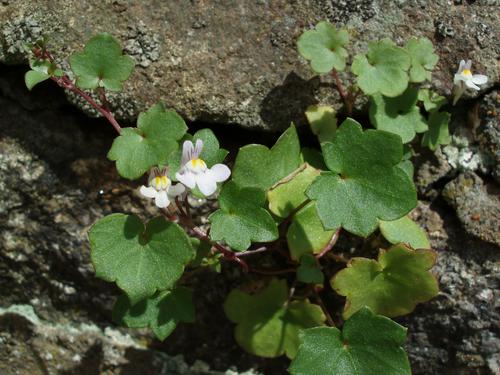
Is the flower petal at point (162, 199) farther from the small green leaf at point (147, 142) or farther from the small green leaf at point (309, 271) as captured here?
the small green leaf at point (309, 271)

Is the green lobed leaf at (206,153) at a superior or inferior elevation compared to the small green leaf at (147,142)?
inferior

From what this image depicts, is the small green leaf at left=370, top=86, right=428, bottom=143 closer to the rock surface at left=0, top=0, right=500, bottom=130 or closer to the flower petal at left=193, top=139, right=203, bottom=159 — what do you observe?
the rock surface at left=0, top=0, right=500, bottom=130

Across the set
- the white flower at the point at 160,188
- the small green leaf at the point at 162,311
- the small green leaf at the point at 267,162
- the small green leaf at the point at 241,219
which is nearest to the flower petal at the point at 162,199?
the white flower at the point at 160,188

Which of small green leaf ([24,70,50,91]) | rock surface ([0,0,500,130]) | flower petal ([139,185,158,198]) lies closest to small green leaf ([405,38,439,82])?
rock surface ([0,0,500,130])

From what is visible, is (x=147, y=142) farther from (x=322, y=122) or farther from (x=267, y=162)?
(x=322, y=122)

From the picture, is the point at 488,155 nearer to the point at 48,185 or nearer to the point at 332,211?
the point at 332,211

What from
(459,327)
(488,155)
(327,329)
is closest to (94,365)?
(327,329)
